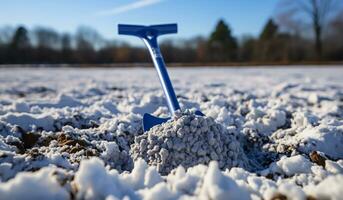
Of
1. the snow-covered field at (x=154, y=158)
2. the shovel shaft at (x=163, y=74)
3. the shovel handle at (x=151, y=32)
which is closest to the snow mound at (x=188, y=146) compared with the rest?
the snow-covered field at (x=154, y=158)

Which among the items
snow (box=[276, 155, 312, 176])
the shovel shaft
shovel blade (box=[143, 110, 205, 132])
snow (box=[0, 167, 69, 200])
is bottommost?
snow (box=[276, 155, 312, 176])

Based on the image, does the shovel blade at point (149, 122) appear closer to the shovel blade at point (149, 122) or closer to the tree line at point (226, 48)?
the shovel blade at point (149, 122)

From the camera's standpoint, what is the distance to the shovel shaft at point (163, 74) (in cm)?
306

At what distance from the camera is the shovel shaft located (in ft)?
10.1

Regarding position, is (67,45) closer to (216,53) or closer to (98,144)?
(216,53)

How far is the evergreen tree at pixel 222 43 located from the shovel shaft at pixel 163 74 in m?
36.1

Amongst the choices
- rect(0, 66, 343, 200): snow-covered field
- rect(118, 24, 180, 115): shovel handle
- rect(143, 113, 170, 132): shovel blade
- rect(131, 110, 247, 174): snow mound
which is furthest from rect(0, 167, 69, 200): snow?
rect(118, 24, 180, 115): shovel handle

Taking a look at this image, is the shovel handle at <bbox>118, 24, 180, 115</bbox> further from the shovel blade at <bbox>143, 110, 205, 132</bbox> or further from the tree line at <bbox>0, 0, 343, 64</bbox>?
the tree line at <bbox>0, 0, 343, 64</bbox>

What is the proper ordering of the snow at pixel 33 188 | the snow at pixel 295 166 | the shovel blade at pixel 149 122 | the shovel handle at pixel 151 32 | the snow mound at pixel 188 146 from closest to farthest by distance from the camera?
the snow at pixel 33 188, the snow at pixel 295 166, the snow mound at pixel 188 146, the shovel blade at pixel 149 122, the shovel handle at pixel 151 32

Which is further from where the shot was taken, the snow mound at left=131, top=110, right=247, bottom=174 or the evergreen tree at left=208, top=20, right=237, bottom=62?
the evergreen tree at left=208, top=20, right=237, bottom=62

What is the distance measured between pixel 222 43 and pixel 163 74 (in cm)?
3752

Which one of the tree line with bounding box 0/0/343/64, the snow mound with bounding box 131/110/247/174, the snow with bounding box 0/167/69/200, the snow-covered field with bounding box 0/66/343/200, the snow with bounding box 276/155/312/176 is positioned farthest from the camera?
the tree line with bounding box 0/0/343/64

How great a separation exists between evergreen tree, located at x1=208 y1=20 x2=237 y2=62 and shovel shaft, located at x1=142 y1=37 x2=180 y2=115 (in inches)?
1423

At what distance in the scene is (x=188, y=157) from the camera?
7.71 feet
